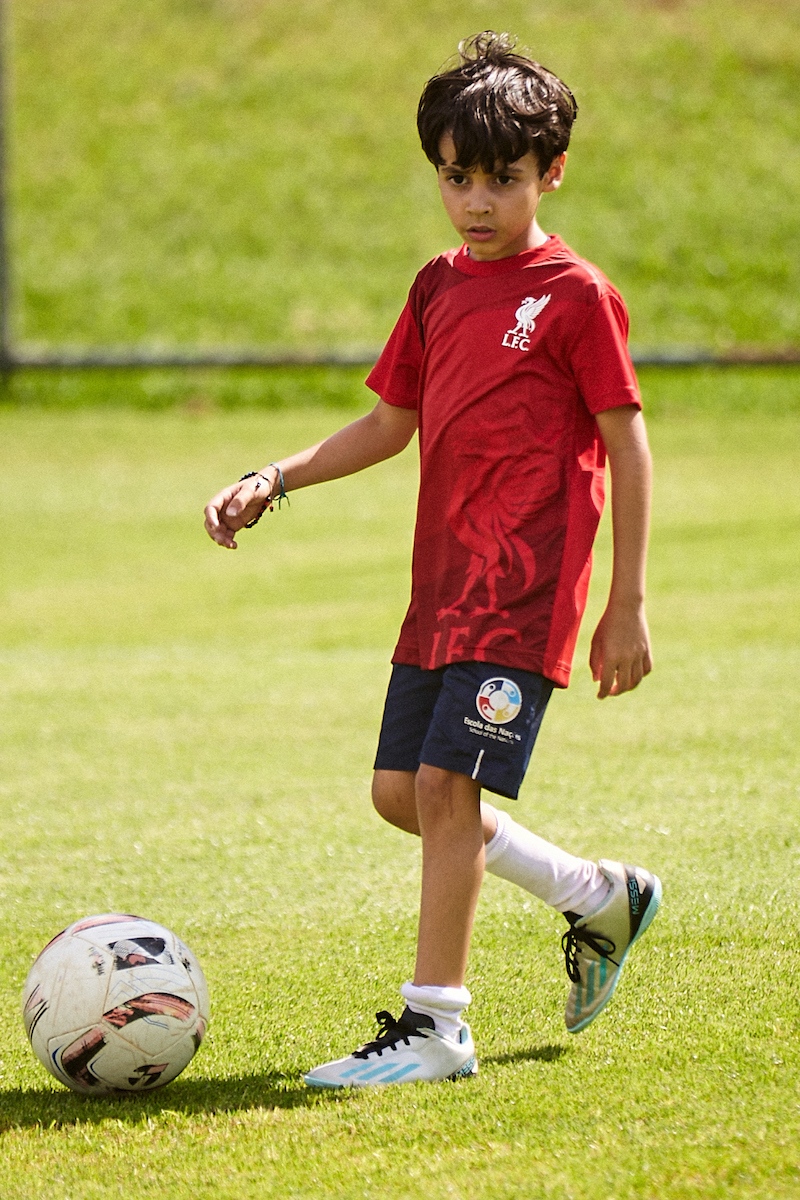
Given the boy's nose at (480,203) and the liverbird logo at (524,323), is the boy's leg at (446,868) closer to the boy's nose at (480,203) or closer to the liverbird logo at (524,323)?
the liverbird logo at (524,323)

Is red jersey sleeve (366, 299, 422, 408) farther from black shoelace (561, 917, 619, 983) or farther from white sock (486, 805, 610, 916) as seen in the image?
black shoelace (561, 917, 619, 983)

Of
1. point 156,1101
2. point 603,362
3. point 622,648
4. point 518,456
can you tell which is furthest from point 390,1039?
point 603,362

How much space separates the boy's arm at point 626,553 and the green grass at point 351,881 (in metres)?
0.77

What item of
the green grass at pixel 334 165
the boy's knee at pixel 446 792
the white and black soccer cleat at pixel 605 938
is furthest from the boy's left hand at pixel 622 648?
the green grass at pixel 334 165

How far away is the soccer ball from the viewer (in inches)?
117

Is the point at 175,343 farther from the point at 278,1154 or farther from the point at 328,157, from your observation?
the point at 278,1154

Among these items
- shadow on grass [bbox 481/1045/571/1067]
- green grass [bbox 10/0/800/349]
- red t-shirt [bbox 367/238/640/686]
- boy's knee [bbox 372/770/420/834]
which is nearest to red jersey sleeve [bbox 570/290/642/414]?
red t-shirt [bbox 367/238/640/686]

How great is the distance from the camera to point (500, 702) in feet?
9.92

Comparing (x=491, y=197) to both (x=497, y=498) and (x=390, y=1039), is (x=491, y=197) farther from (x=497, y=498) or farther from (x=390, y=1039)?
(x=390, y=1039)

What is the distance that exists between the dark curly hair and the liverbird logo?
0.27m

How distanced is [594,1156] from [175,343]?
2319 cm

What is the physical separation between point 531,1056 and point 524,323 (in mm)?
1454

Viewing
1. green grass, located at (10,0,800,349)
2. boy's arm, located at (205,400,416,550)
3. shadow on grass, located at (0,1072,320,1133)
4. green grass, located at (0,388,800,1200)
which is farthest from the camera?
green grass, located at (10,0,800,349)

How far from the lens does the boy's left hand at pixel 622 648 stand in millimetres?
3078
